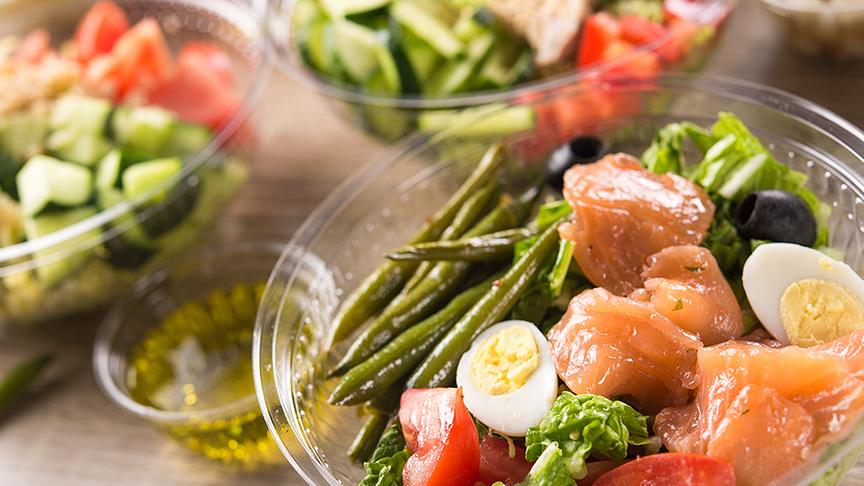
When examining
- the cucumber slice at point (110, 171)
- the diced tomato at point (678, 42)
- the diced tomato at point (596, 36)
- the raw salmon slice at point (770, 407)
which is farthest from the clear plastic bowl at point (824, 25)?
the cucumber slice at point (110, 171)

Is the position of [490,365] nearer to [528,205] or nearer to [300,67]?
[528,205]

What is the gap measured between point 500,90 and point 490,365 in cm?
143

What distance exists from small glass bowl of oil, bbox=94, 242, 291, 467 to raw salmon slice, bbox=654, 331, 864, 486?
1.50 metres

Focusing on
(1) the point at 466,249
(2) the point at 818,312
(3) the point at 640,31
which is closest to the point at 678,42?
(3) the point at 640,31

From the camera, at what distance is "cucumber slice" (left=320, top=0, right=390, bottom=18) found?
3691 millimetres

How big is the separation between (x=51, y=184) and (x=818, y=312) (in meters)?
2.59

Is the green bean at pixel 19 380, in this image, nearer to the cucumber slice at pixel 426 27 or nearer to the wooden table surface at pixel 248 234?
the wooden table surface at pixel 248 234

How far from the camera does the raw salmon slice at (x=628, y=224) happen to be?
239 centimetres

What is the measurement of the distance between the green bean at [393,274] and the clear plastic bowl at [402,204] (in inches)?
3.4

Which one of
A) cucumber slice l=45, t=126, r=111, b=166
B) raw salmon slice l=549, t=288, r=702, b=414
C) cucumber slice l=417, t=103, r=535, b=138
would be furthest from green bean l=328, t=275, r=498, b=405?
cucumber slice l=45, t=126, r=111, b=166

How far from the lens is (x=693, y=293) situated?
221 cm

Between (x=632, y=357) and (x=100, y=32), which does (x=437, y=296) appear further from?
(x=100, y=32)

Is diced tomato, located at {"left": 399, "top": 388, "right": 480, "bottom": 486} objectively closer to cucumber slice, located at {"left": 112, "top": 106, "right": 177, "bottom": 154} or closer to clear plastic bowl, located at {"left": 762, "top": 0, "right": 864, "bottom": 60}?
cucumber slice, located at {"left": 112, "top": 106, "right": 177, "bottom": 154}

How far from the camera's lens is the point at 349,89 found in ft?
11.7
